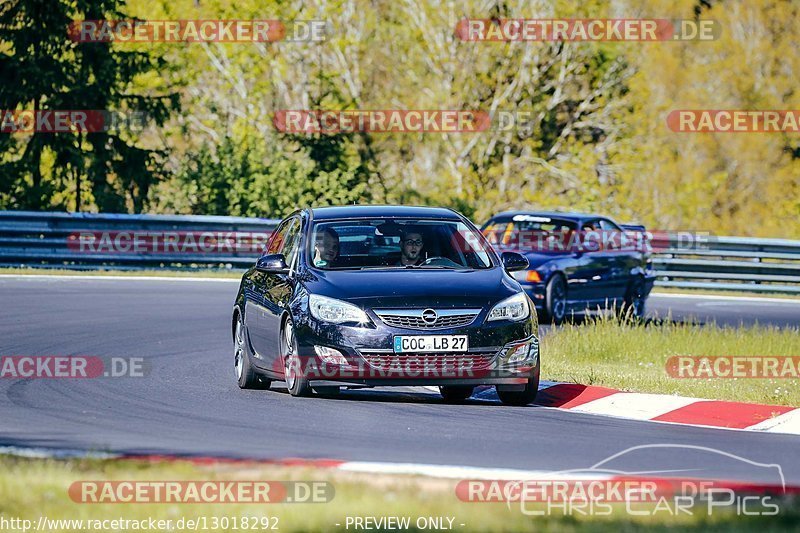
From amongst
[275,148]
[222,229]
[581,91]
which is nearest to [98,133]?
[275,148]

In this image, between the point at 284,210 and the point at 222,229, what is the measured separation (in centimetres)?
457

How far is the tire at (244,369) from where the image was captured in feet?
42.7

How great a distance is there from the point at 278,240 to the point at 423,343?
312cm

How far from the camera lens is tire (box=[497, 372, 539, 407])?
12.0 m

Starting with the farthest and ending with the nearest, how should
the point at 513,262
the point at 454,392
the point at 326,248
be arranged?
the point at 513,262
the point at 454,392
the point at 326,248

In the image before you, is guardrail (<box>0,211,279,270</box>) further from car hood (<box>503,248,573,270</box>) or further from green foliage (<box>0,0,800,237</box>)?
car hood (<box>503,248,573,270</box>)

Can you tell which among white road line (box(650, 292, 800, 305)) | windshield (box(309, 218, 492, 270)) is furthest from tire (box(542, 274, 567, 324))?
windshield (box(309, 218, 492, 270))

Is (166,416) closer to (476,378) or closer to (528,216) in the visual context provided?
(476,378)

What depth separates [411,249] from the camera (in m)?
12.6

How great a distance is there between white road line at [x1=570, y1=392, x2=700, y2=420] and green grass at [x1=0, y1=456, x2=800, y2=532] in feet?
14.9

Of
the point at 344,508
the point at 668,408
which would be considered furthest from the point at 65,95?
the point at 344,508

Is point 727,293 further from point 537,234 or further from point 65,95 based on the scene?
point 65,95

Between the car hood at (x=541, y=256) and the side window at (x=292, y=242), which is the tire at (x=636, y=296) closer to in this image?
the car hood at (x=541, y=256)

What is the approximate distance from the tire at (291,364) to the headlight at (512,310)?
152 cm
